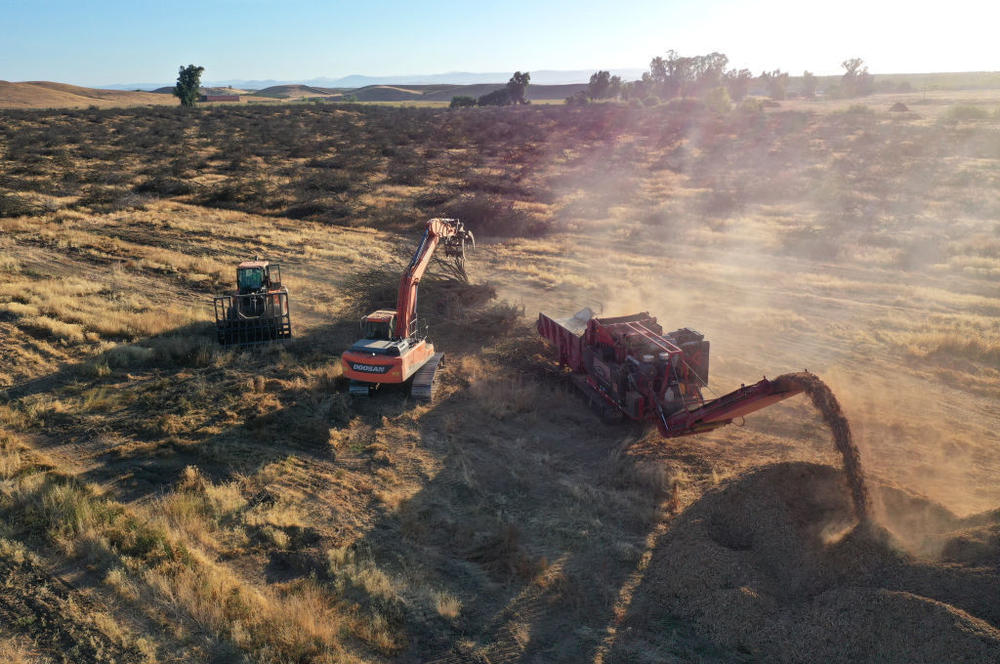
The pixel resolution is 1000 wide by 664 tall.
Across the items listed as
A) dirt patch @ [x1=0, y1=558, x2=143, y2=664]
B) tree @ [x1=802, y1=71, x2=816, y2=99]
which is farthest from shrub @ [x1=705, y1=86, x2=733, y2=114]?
dirt patch @ [x1=0, y1=558, x2=143, y2=664]

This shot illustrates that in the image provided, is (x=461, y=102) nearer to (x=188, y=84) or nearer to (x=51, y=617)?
(x=188, y=84)

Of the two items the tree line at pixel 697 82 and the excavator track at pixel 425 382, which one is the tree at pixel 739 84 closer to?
the tree line at pixel 697 82

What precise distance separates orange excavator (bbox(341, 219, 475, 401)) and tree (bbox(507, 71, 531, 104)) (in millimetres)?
101681

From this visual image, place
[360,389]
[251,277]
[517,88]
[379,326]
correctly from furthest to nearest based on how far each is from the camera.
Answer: [517,88] < [251,277] < [379,326] < [360,389]

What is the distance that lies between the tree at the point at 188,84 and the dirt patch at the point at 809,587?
3846 inches

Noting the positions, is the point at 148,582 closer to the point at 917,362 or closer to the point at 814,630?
the point at 814,630

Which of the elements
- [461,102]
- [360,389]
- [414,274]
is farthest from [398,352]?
[461,102]

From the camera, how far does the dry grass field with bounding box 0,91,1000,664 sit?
25.9 ft

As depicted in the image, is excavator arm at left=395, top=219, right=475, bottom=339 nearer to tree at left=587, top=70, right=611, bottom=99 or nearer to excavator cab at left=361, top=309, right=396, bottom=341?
excavator cab at left=361, top=309, right=396, bottom=341

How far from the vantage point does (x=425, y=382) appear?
48.3ft

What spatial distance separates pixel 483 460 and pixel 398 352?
10.6 feet

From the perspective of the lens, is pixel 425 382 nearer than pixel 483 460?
No

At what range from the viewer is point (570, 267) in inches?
1053

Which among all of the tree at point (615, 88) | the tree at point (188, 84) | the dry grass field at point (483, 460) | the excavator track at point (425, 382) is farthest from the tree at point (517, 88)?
the excavator track at point (425, 382)
